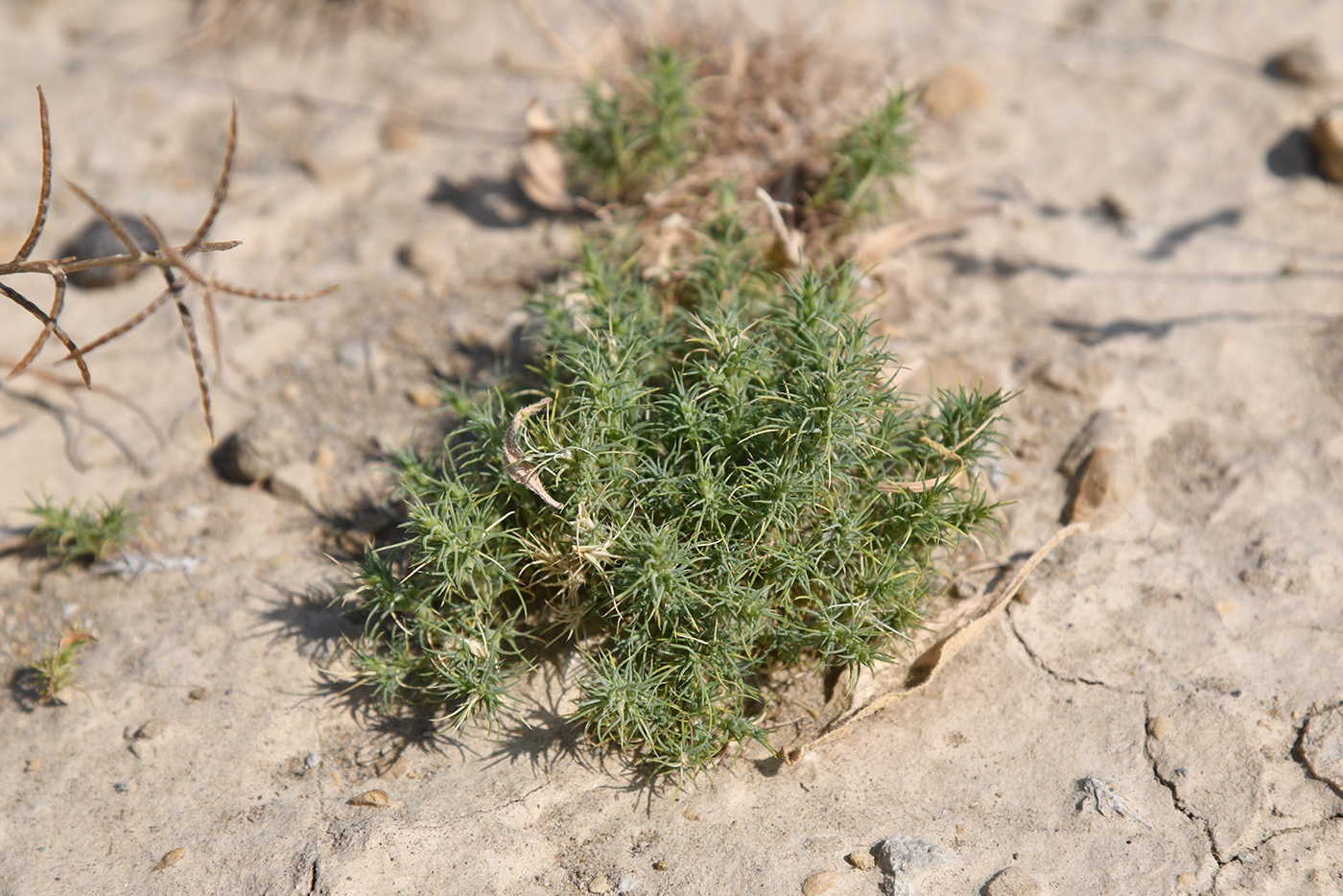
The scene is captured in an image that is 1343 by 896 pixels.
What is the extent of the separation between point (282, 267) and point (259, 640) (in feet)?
5.29

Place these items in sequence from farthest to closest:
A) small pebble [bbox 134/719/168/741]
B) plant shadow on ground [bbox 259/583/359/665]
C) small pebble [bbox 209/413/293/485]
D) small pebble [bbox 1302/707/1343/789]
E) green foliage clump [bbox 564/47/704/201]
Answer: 1. green foliage clump [bbox 564/47/704/201]
2. small pebble [bbox 209/413/293/485]
3. plant shadow on ground [bbox 259/583/359/665]
4. small pebble [bbox 134/719/168/741]
5. small pebble [bbox 1302/707/1343/789]

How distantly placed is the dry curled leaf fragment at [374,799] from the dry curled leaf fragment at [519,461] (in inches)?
33.7

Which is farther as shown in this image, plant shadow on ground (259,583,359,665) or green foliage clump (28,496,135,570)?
green foliage clump (28,496,135,570)

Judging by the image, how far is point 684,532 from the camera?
2.32m

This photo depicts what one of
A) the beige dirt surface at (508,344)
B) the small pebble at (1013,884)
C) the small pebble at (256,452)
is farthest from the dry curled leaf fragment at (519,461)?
the small pebble at (1013,884)

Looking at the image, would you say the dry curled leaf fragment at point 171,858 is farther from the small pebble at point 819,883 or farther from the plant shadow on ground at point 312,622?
the small pebble at point 819,883

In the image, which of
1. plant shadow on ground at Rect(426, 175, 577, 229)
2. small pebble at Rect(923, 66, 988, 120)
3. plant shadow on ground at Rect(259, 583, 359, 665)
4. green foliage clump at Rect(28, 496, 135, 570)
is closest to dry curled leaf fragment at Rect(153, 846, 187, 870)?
plant shadow on ground at Rect(259, 583, 359, 665)

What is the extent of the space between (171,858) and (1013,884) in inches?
79.4

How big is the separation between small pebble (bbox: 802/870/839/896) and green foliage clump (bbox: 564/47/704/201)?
8.04 ft

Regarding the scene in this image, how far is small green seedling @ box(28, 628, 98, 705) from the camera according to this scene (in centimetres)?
244

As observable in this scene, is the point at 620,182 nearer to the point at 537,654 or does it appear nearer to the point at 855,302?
the point at 855,302

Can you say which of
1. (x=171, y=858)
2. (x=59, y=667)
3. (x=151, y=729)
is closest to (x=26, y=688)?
(x=59, y=667)

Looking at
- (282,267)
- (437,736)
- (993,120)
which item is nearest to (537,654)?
(437,736)

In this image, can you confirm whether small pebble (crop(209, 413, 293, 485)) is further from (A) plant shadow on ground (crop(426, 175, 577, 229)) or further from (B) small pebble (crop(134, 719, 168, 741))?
(A) plant shadow on ground (crop(426, 175, 577, 229))
